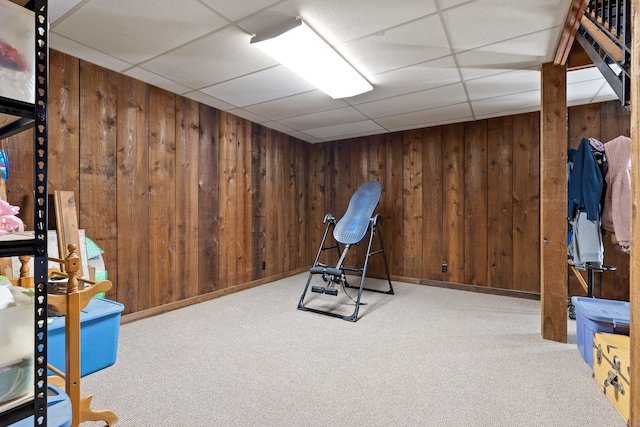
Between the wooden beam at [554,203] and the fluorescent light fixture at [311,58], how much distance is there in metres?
1.51

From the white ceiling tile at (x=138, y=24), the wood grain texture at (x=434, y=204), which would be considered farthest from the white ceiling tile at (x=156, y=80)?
the wood grain texture at (x=434, y=204)

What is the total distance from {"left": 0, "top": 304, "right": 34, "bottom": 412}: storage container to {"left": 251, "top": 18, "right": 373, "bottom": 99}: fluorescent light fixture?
6.47ft

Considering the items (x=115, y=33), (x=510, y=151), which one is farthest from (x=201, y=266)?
(x=510, y=151)

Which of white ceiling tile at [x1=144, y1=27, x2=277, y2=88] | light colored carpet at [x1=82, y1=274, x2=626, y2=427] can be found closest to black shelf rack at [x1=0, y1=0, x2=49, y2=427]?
light colored carpet at [x1=82, y1=274, x2=626, y2=427]

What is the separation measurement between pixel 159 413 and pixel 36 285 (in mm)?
1198

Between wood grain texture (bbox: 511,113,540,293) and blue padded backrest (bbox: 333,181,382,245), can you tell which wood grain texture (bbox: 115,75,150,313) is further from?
wood grain texture (bbox: 511,113,540,293)

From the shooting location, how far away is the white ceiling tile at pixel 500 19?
1.80m

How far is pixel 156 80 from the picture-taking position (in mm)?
2883

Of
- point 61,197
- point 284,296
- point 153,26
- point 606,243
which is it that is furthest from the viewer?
point 284,296

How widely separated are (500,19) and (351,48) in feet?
3.19

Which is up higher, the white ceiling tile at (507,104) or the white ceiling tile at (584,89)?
the white ceiling tile at (507,104)

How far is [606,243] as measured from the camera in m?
3.30

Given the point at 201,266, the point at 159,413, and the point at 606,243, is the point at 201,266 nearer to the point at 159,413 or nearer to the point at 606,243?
the point at 159,413

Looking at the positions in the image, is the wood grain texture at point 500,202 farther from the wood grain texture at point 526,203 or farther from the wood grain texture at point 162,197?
the wood grain texture at point 162,197
